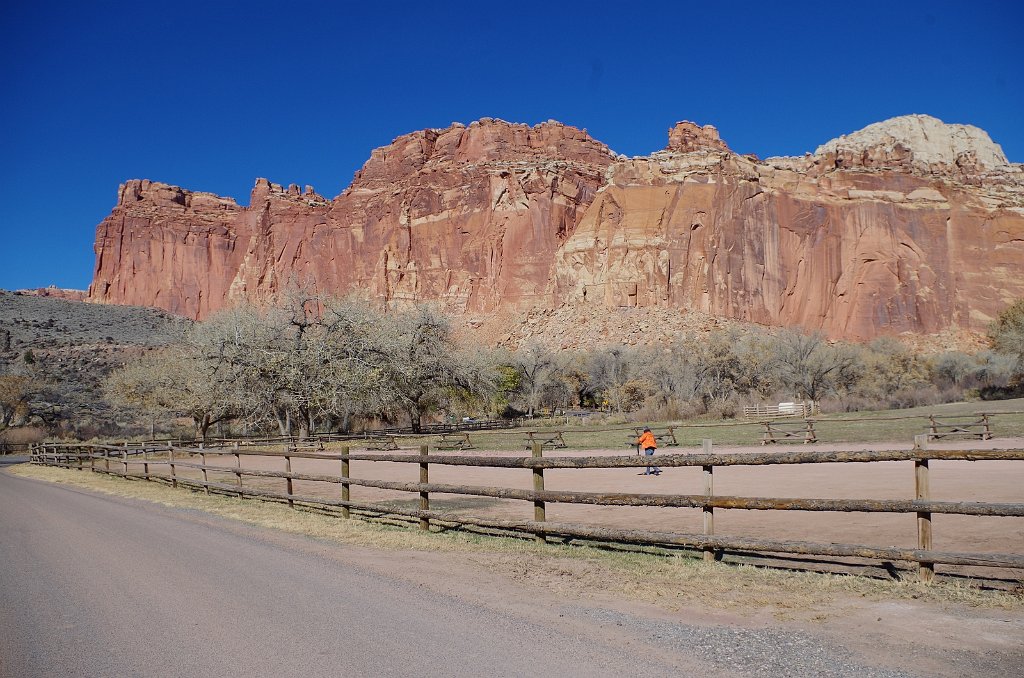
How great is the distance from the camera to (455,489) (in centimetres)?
941

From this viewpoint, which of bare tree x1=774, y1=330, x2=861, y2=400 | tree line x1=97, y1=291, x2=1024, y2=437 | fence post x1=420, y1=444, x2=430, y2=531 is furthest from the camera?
bare tree x1=774, y1=330, x2=861, y2=400

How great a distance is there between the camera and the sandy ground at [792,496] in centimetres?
844

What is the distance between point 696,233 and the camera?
292ft

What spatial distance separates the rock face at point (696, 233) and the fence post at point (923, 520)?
262ft

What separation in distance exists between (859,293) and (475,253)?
56.9 m

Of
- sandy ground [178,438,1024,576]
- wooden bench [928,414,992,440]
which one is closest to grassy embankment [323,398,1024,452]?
wooden bench [928,414,992,440]

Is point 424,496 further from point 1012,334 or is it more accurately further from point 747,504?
point 1012,334

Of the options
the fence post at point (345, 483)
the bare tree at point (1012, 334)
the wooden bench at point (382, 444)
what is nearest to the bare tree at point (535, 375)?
the wooden bench at point (382, 444)

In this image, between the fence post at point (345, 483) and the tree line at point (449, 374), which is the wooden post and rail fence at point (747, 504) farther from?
the tree line at point (449, 374)

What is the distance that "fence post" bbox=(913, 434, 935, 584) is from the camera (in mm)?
5887

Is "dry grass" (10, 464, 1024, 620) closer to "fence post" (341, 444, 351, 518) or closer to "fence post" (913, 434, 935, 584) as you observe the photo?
"fence post" (913, 434, 935, 584)

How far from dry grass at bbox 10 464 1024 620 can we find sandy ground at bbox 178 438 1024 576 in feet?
4.39

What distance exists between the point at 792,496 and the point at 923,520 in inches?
261

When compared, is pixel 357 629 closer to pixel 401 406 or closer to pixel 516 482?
pixel 516 482
